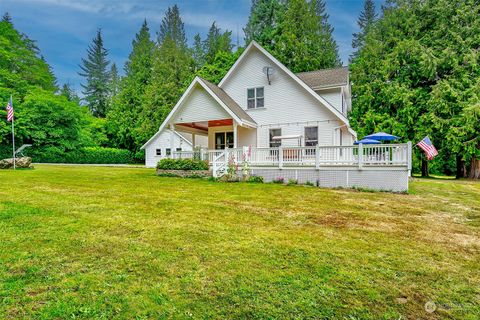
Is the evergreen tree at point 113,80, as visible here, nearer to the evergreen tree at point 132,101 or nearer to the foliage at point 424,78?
the evergreen tree at point 132,101

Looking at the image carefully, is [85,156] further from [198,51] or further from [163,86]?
[198,51]

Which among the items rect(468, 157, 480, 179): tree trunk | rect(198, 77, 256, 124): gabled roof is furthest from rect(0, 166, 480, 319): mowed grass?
rect(468, 157, 480, 179): tree trunk

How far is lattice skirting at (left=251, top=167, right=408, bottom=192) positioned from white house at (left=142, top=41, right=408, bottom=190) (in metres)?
0.04

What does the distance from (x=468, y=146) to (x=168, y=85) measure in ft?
99.8

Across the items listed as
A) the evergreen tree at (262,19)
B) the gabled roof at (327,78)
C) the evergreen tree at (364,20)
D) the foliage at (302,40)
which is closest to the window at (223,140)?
the gabled roof at (327,78)

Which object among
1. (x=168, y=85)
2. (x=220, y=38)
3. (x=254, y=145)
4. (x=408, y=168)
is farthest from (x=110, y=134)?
(x=408, y=168)

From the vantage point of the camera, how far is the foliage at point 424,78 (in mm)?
18344

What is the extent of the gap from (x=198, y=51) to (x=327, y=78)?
98.1ft

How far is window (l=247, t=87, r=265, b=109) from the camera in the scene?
15898 mm

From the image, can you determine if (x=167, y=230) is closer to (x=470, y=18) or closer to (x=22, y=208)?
(x=22, y=208)

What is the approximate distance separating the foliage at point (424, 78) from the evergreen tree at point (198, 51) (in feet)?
80.5

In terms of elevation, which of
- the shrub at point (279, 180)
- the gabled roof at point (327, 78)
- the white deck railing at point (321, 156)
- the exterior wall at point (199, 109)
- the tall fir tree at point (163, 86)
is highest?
the tall fir tree at point (163, 86)

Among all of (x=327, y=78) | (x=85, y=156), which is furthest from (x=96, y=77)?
(x=327, y=78)

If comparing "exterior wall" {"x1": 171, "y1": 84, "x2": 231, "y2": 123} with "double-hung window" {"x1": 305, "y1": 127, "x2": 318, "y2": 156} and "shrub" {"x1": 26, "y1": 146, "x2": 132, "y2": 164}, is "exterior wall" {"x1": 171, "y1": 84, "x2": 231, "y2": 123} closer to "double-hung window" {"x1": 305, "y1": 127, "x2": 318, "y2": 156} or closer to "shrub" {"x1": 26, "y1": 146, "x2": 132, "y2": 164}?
"double-hung window" {"x1": 305, "y1": 127, "x2": 318, "y2": 156}
